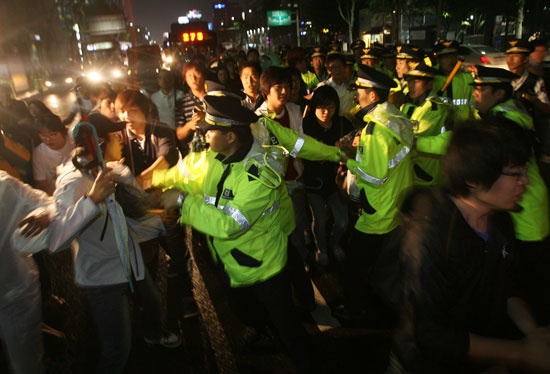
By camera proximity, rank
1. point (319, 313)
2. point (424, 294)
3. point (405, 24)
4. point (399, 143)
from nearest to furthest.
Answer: point (424, 294), point (399, 143), point (319, 313), point (405, 24)

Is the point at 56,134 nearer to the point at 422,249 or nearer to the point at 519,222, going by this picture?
the point at 422,249

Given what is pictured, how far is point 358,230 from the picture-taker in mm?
3504

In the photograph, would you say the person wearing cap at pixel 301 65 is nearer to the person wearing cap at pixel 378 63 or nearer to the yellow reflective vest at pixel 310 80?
the yellow reflective vest at pixel 310 80

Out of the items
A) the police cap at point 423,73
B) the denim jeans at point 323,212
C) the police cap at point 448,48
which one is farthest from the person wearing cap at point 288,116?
the police cap at point 448,48

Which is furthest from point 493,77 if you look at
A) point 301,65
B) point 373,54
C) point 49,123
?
point 301,65

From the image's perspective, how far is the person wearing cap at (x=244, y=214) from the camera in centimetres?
242

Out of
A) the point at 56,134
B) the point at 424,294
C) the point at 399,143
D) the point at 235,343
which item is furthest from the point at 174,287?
the point at 424,294

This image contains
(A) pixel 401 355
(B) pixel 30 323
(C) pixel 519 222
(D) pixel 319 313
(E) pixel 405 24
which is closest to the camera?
(A) pixel 401 355

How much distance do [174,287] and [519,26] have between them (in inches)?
1195

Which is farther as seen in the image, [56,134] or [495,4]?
[495,4]

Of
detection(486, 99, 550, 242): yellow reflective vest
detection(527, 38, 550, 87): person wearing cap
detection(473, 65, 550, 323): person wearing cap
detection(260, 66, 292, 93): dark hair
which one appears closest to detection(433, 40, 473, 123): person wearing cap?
detection(473, 65, 550, 323): person wearing cap

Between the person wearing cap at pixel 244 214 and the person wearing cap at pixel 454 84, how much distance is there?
271 centimetres

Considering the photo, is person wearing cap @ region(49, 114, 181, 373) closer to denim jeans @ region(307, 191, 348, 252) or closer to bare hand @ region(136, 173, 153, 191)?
bare hand @ region(136, 173, 153, 191)

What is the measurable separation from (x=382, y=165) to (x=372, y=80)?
2.93 ft
